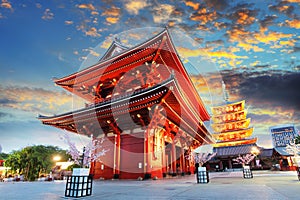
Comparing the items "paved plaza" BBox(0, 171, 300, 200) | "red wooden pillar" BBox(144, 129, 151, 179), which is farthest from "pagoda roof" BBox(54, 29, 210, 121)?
"paved plaza" BBox(0, 171, 300, 200)

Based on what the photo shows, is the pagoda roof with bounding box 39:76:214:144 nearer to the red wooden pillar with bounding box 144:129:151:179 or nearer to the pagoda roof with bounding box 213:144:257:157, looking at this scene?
the red wooden pillar with bounding box 144:129:151:179

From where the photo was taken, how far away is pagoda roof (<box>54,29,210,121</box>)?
15.6 metres

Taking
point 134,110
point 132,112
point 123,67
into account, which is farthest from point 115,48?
point 134,110

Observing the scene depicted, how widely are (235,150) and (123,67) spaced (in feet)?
129

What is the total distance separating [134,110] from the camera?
1462 centimetres

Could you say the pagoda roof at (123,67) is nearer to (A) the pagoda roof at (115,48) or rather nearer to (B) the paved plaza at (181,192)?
(A) the pagoda roof at (115,48)

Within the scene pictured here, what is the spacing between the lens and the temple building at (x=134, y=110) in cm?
1454

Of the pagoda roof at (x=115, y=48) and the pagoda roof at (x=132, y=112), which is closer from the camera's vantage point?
the pagoda roof at (x=132, y=112)

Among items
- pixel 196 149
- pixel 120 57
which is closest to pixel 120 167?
pixel 120 57

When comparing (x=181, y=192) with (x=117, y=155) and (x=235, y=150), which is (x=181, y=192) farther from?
(x=235, y=150)

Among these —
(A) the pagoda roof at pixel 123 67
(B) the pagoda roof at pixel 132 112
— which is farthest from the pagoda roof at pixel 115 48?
(B) the pagoda roof at pixel 132 112

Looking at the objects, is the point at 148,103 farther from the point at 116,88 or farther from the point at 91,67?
the point at 91,67

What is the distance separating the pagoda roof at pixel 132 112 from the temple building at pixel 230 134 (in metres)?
30.5

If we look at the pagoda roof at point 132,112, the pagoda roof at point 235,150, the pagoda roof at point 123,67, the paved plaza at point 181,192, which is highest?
the pagoda roof at point 123,67
